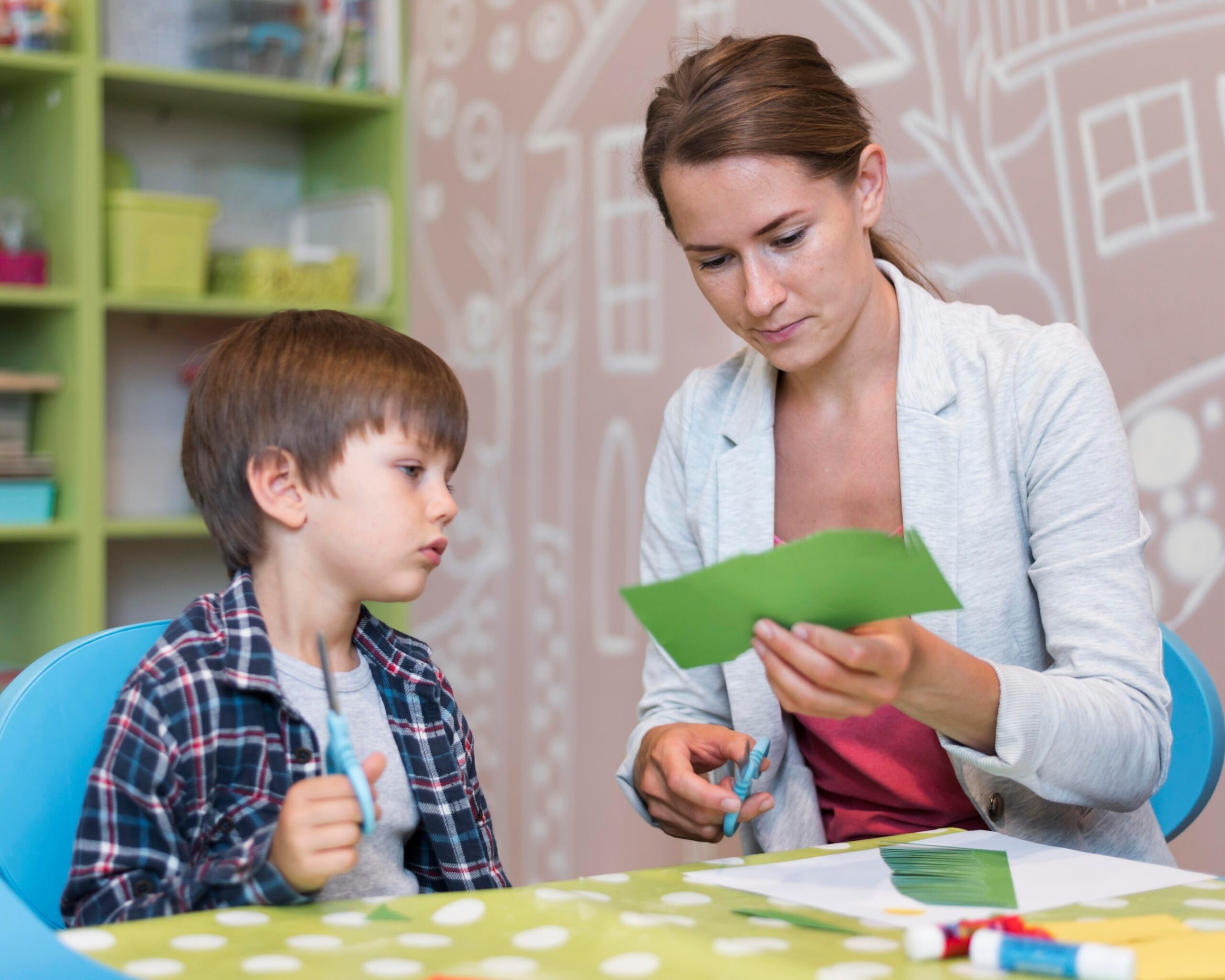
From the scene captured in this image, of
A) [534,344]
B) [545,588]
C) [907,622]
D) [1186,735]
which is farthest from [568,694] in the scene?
[907,622]

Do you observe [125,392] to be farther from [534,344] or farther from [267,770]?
[267,770]

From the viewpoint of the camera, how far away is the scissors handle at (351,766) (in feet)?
2.51

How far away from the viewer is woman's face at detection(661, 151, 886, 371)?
3.87ft

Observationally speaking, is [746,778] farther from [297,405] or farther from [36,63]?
[36,63]

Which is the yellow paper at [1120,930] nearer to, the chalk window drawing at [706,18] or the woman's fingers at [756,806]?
the woman's fingers at [756,806]

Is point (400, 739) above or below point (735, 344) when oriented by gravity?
below

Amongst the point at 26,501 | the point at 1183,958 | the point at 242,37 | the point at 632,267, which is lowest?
the point at 1183,958

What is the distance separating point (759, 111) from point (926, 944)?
0.76 meters

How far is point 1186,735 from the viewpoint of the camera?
1172mm

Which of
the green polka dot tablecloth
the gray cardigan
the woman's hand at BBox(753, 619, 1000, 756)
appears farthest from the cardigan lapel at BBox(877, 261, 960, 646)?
the green polka dot tablecloth

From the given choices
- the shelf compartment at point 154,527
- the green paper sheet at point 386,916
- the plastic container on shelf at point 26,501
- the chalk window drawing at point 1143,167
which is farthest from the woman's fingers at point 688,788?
the plastic container on shelf at point 26,501

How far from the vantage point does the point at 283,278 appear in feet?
8.72

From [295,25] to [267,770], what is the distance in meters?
2.13

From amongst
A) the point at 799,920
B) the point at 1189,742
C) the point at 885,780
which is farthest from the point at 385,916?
the point at 1189,742
